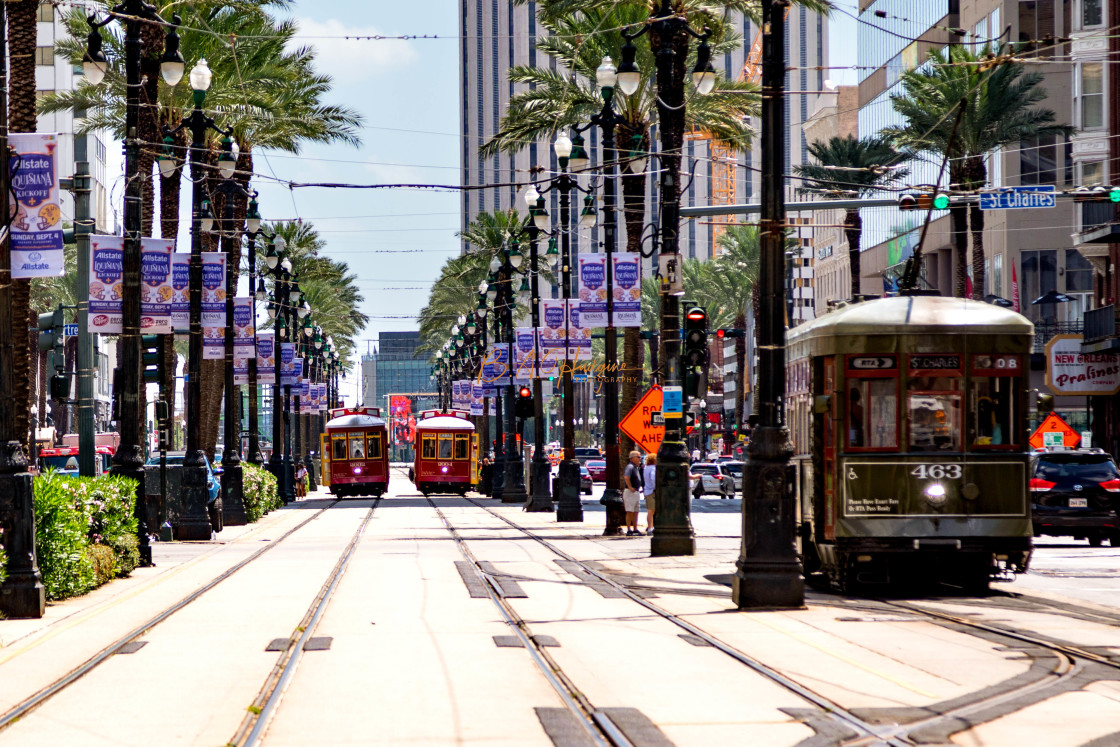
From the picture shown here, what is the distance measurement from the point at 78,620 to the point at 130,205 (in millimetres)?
10395

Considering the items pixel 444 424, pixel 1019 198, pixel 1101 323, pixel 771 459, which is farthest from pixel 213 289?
pixel 444 424

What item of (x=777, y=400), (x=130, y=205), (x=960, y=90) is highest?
(x=960, y=90)

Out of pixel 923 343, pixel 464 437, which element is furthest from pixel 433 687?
pixel 464 437

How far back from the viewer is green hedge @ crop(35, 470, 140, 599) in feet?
61.2

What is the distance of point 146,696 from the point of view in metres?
11.3

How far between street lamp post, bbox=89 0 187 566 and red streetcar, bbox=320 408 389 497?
4294cm

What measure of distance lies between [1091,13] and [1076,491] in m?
29.2

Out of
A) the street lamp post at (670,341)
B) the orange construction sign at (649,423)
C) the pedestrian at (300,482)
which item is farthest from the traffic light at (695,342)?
the pedestrian at (300,482)

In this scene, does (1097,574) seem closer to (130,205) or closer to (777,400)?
(777,400)

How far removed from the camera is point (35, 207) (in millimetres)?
18734

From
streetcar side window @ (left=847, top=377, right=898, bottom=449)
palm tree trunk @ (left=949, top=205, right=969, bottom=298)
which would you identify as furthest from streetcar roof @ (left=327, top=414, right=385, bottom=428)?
streetcar side window @ (left=847, top=377, right=898, bottom=449)

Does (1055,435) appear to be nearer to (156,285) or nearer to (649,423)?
(649,423)

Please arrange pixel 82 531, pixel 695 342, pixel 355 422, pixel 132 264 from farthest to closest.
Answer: pixel 355 422
pixel 695 342
pixel 132 264
pixel 82 531

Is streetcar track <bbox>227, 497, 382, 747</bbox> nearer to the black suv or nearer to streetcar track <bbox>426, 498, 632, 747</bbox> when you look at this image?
streetcar track <bbox>426, 498, 632, 747</bbox>
